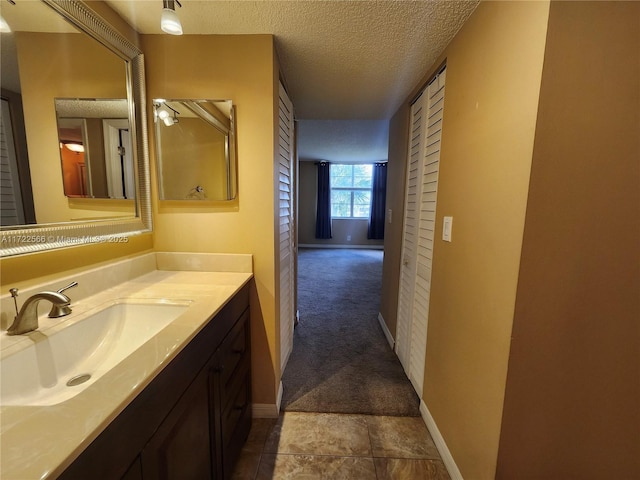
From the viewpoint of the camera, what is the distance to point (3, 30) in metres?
0.79

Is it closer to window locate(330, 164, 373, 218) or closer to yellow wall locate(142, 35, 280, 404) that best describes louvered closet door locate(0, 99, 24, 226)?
yellow wall locate(142, 35, 280, 404)

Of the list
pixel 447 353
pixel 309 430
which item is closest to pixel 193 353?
pixel 309 430

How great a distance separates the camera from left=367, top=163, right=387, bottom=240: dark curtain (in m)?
6.82

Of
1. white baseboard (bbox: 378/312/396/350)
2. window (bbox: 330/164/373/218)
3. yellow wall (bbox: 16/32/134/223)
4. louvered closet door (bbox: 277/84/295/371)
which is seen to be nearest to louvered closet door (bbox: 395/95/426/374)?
white baseboard (bbox: 378/312/396/350)

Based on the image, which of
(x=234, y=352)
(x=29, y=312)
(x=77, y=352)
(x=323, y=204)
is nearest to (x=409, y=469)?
(x=234, y=352)

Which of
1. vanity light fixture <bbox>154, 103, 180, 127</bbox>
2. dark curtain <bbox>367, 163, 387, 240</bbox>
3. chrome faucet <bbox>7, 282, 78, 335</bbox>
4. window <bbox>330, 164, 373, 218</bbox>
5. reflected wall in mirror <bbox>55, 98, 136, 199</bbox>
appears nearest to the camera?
chrome faucet <bbox>7, 282, 78, 335</bbox>

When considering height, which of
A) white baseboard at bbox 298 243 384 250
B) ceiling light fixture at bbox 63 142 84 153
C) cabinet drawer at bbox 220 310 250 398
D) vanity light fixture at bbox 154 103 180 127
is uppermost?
vanity light fixture at bbox 154 103 180 127

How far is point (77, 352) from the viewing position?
33.6 inches

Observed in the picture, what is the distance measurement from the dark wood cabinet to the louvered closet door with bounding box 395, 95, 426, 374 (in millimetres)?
1191

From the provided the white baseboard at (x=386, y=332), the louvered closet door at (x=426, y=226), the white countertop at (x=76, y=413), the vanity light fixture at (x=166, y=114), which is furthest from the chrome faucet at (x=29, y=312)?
the white baseboard at (x=386, y=332)

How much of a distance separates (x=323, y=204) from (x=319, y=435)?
5.96 m

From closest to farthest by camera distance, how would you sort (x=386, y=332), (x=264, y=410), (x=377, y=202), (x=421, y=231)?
(x=264, y=410) < (x=421, y=231) < (x=386, y=332) < (x=377, y=202)

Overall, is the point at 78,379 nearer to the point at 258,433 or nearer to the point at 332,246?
the point at 258,433

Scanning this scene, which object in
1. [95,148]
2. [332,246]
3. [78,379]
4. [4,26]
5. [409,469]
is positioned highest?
[4,26]
